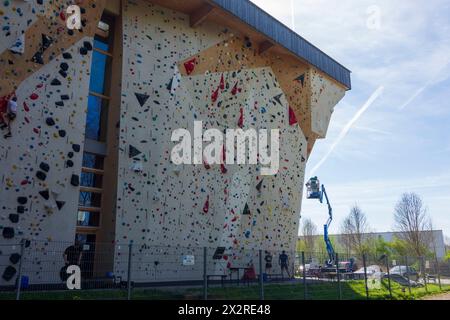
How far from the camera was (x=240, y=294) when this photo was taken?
453 inches

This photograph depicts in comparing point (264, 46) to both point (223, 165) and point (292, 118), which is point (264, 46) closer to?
point (292, 118)

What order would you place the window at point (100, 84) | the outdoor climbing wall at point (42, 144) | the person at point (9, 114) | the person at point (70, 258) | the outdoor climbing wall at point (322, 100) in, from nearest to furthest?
the person at point (70, 258) → the outdoor climbing wall at point (42, 144) → the person at point (9, 114) → the window at point (100, 84) → the outdoor climbing wall at point (322, 100)

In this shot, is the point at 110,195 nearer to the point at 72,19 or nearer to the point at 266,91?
the point at 72,19

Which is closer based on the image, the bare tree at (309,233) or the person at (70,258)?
the person at (70,258)

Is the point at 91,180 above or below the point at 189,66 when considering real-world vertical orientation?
→ below

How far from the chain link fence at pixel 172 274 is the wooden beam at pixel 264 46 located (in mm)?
9840

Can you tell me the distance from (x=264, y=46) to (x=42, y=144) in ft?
39.1

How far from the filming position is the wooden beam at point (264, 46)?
19.3m

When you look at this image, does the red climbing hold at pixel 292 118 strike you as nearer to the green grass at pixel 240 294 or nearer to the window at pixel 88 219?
the green grass at pixel 240 294

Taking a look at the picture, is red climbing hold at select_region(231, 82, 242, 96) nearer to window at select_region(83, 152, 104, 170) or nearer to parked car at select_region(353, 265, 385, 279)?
window at select_region(83, 152, 104, 170)

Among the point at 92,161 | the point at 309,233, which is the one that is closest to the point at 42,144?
the point at 92,161

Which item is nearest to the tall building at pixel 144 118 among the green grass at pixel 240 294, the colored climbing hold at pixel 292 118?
the colored climbing hold at pixel 292 118
